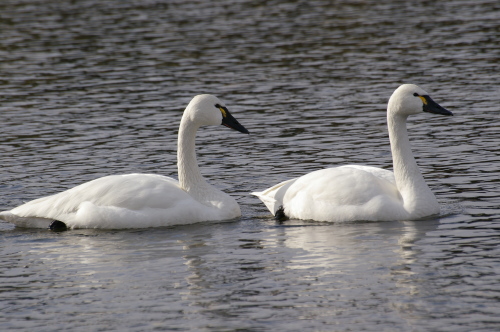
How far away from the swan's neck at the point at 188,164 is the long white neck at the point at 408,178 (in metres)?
2.43

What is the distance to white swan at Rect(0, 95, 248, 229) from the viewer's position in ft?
40.9

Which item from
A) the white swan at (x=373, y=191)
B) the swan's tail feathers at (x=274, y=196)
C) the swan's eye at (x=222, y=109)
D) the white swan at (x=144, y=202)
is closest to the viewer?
the white swan at (x=373, y=191)

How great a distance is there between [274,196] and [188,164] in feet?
3.86

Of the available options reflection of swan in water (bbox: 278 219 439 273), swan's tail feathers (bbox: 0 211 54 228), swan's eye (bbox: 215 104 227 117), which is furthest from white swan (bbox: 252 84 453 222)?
swan's tail feathers (bbox: 0 211 54 228)

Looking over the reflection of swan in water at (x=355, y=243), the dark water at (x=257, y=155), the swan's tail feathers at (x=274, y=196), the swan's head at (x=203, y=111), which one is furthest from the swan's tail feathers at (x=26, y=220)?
the reflection of swan in water at (x=355, y=243)

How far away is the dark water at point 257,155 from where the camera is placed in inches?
363

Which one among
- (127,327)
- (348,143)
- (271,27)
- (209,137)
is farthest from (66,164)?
(271,27)

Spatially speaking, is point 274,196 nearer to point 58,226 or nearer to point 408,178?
point 408,178

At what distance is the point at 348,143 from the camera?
16.6m

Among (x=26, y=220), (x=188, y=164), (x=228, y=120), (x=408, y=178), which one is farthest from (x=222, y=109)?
(x=26, y=220)

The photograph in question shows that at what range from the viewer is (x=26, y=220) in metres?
12.8

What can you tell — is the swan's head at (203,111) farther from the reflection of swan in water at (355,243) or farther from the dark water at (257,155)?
the reflection of swan in water at (355,243)

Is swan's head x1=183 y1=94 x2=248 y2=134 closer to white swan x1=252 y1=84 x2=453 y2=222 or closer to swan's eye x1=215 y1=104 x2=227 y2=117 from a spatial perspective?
swan's eye x1=215 y1=104 x2=227 y2=117

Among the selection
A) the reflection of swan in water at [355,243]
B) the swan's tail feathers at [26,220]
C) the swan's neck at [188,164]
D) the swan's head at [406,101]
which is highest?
the swan's head at [406,101]
